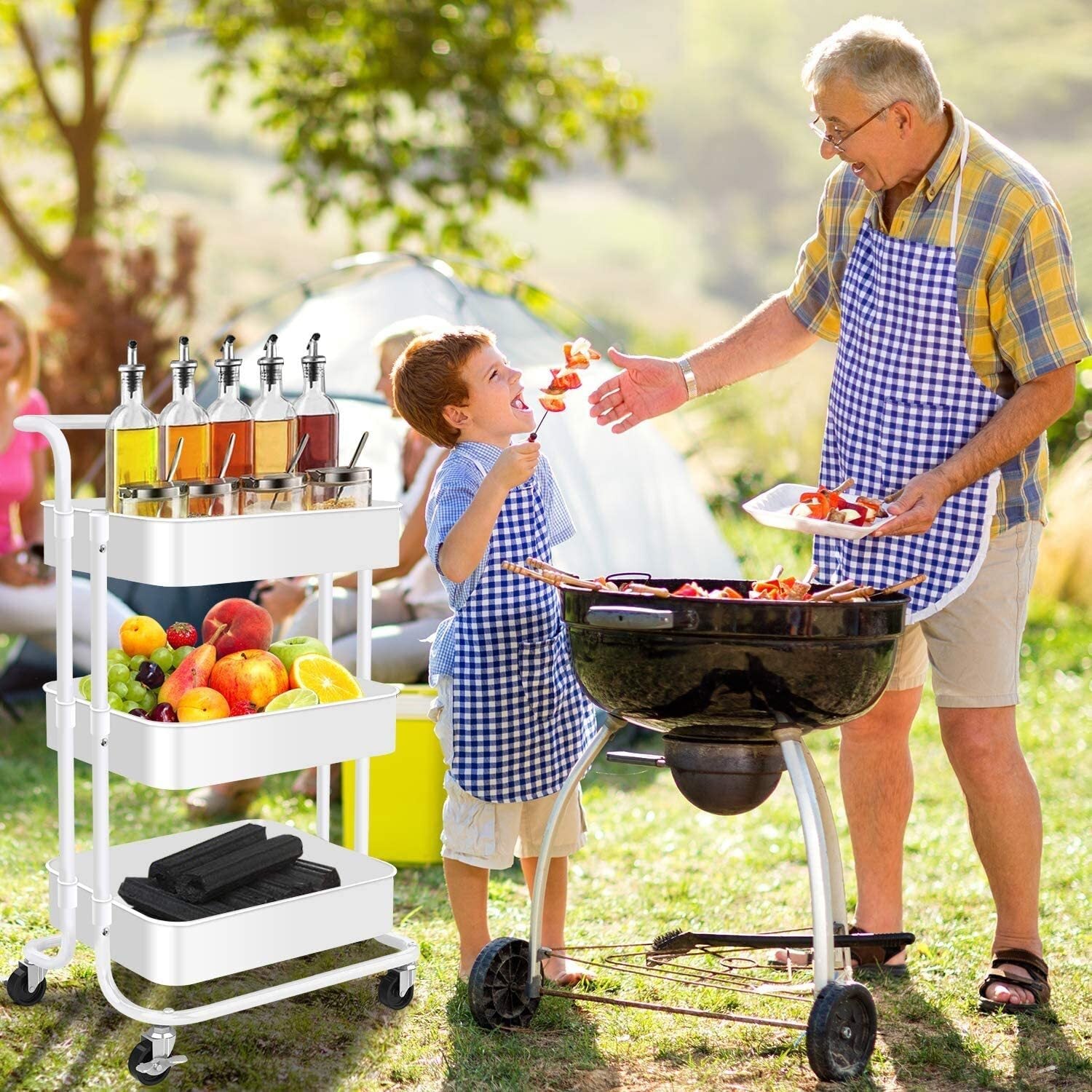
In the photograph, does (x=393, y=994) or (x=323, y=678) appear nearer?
(x=323, y=678)

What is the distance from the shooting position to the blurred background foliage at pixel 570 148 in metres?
8.59

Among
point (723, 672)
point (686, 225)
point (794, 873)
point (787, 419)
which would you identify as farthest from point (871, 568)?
point (686, 225)

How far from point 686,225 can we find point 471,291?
109ft

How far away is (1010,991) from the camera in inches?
125

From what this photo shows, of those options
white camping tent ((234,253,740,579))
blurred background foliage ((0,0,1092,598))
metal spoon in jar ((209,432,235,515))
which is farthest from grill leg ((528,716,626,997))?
blurred background foliage ((0,0,1092,598))

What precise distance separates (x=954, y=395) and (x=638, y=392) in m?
0.71

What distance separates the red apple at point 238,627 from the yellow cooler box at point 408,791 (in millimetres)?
1056

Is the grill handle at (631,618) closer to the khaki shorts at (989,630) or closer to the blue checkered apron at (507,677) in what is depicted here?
the blue checkered apron at (507,677)

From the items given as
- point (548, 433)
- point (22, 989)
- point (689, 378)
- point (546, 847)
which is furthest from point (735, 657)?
point (548, 433)

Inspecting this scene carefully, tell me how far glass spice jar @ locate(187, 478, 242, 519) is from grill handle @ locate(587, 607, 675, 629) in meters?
0.69

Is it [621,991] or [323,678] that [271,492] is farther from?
[621,991]

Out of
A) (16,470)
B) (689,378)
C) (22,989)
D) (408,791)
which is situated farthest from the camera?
(16,470)

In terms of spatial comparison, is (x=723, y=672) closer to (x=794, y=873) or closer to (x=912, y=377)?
(x=912, y=377)

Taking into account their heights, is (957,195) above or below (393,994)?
above
